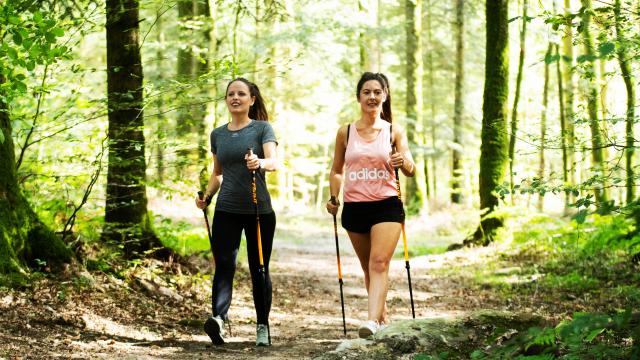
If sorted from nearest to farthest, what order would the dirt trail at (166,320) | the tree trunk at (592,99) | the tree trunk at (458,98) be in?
1. the tree trunk at (592,99)
2. the dirt trail at (166,320)
3. the tree trunk at (458,98)

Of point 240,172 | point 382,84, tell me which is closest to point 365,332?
point 240,172

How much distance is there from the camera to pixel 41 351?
5.21 meters

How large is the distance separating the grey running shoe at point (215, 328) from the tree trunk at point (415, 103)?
19.0m

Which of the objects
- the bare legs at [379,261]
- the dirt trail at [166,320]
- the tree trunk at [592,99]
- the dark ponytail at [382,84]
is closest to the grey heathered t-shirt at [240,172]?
the dark ponytail at [382,84]

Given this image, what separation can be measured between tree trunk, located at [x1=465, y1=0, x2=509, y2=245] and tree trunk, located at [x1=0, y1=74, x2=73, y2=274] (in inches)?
361

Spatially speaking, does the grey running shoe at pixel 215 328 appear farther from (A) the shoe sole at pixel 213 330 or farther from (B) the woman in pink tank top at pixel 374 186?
(B) the woman in pink tank top at pixel 374 186

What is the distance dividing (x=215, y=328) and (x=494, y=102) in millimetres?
9528

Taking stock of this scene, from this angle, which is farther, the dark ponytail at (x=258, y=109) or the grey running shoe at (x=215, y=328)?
the dark ponytail at (x=258, y=109)

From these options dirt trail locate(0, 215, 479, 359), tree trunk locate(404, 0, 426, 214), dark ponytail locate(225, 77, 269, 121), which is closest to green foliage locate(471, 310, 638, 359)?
dirt trail locate(0, 215, 479, 359)

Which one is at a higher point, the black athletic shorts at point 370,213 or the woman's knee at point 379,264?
the black athletic shorts at point 370,213

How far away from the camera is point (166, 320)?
23.5 feet

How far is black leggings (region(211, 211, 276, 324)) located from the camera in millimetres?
6125

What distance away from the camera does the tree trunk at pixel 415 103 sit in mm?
24938

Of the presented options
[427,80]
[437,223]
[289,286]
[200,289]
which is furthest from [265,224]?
[427,80]
